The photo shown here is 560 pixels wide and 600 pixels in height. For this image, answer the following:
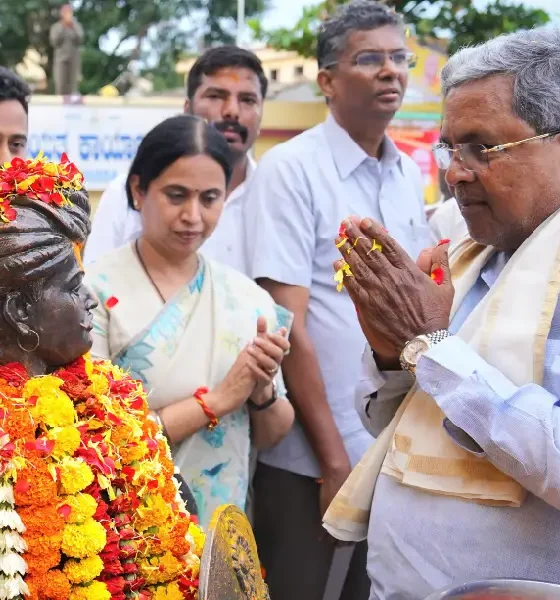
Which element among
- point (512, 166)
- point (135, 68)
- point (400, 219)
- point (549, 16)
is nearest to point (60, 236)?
point (512, 166)

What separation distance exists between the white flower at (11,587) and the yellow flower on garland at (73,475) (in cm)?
19

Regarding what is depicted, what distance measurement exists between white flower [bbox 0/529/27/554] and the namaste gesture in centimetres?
91

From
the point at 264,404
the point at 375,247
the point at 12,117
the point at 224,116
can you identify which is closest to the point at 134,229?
the point at 224,116

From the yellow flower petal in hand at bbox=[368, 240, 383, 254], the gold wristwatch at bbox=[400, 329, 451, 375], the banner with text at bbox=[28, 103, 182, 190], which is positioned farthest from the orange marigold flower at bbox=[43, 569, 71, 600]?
the banner with text at bbox=[28, 103, 182, 190]

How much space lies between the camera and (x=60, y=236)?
1821 millimetres

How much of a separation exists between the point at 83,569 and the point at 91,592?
2.0 inches

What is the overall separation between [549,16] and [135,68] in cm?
1576

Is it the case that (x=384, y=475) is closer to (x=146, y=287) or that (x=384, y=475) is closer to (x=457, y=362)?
(x=457, y=362)

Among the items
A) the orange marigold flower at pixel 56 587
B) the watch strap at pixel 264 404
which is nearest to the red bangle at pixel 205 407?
the watch strap at pixel 264 404

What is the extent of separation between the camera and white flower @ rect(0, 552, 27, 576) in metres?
1.63

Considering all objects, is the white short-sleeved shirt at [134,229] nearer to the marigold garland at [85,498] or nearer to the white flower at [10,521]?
the marigold garland at [85,498]

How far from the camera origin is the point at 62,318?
1.82 metres

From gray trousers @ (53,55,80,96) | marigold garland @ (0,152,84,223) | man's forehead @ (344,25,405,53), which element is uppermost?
gray trousers @ (53,55,80,96)

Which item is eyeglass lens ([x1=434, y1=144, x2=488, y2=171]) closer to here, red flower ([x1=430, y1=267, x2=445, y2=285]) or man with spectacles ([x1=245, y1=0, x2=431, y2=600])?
red flower ([x1=430, y1=267, x2=445, y2=285])
